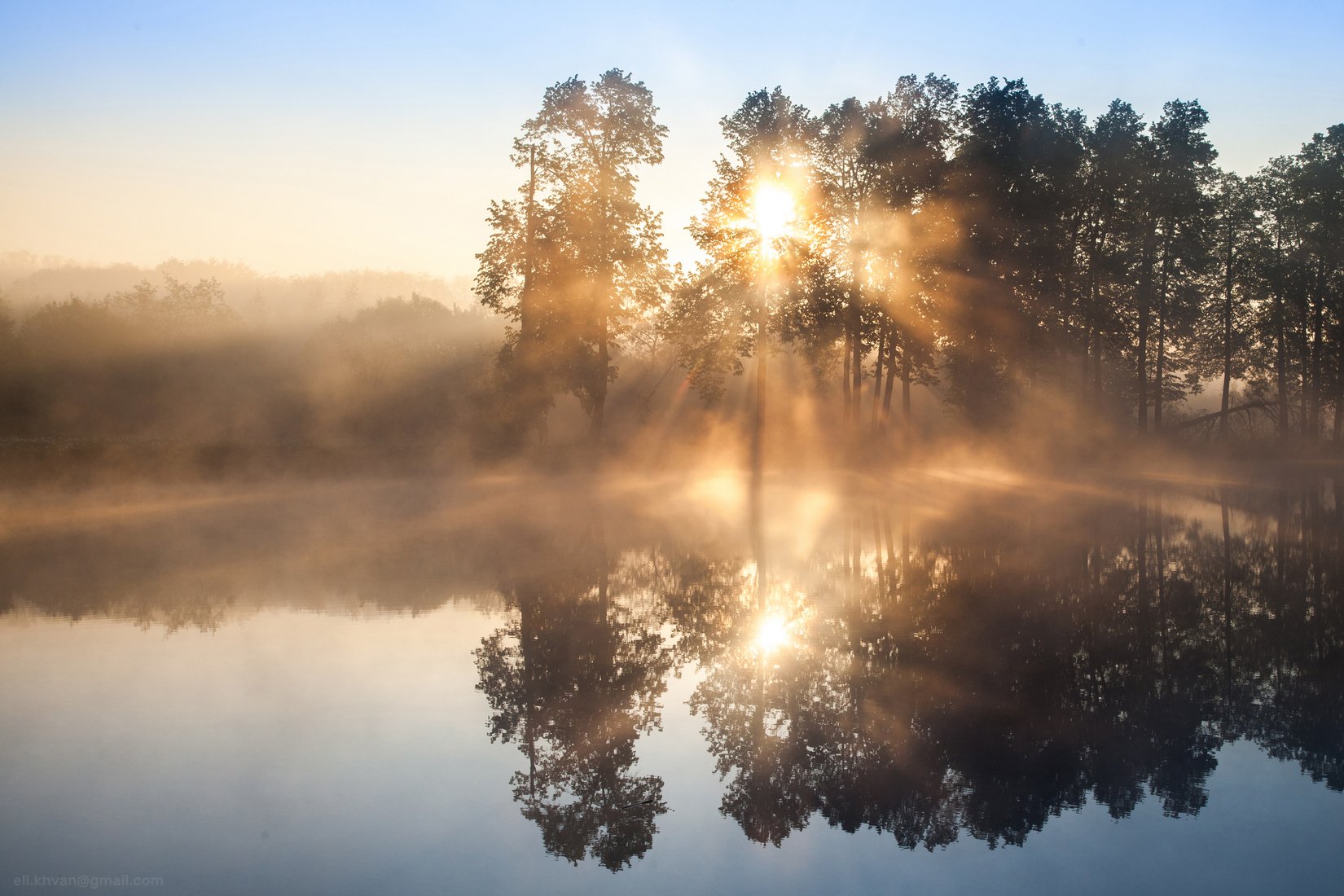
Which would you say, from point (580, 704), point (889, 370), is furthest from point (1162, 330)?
point (580, 704)

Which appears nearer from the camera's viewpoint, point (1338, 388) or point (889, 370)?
point (889, 370)

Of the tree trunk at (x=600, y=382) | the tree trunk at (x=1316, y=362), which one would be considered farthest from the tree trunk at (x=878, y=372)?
the tree trunk at (x=1316, y=362)

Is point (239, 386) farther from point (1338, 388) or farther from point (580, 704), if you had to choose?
point (1338, 388)

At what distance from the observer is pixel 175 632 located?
916 centimetres

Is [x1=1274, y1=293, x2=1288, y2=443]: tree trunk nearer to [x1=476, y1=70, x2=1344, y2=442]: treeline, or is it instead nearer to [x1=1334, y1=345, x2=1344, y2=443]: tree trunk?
[x1=1334, y1=345, x2=1344, y2=443]: tree trunk

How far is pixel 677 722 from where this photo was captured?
20.7 feet

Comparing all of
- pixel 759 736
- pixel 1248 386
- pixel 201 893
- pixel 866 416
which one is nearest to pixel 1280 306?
pixel 1248 386

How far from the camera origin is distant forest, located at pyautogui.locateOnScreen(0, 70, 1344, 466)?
3819cm

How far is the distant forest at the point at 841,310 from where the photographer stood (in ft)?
125

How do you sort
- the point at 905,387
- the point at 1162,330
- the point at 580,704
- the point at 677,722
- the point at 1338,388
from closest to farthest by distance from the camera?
1. the point at 677,722
2. the point at 580,704
3. the point at 905,387
4. the point at 1162,330
5. the point at 1338,388

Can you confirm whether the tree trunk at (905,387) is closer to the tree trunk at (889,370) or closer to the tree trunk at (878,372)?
the tree trunk at (889,370)

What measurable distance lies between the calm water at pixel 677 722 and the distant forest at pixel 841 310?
75.7ft

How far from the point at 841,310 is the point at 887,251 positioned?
316cm

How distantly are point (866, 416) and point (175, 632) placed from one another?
4297 centimetres
